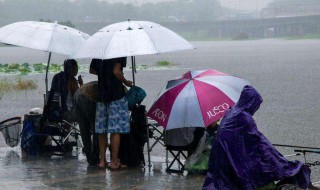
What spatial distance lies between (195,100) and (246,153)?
2263mm

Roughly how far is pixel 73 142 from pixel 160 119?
2247mm

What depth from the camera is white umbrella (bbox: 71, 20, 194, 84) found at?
901cm

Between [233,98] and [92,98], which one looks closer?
[233,98]

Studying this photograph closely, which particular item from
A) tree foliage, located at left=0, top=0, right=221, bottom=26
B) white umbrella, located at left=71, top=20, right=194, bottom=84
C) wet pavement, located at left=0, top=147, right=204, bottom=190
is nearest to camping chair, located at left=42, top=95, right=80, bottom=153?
wet pavement, located at left=0, top=147, right=204, bottom=190

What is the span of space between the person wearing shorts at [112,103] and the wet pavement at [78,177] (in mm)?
387

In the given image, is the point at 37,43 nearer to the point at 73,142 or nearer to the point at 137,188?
the point at 73,142

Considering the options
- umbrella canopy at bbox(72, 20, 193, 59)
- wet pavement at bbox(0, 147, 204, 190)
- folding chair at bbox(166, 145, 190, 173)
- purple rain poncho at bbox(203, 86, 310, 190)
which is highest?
umbrella canopy at bbox(72, 20, 193, 59)

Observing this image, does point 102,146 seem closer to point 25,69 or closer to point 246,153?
point 246,153

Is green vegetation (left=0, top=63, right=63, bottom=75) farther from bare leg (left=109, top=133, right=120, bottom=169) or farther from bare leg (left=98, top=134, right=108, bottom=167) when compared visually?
bare leg (left=109, top=133, right=120, bottom=169)

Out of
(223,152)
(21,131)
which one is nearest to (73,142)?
(21,131)

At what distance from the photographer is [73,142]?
1084 centimetres

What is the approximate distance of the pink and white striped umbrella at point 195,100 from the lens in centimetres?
873

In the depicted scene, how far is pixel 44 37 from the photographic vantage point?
1052 centimetres

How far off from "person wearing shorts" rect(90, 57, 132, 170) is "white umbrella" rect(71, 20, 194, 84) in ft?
0.84
